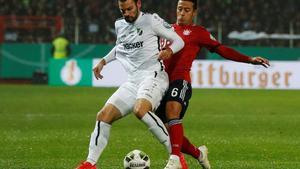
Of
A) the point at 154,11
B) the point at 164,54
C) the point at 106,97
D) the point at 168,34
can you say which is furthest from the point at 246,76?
the point at 164,54

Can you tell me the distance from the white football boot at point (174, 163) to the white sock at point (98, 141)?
0.72m

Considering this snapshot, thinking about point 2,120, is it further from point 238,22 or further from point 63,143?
point 238,22

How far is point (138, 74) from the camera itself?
8.84 metres

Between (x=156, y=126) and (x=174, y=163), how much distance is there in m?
0.43

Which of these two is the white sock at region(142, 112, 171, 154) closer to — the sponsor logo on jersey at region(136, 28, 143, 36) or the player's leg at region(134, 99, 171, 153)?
the player's leg at region(134, 99, 171, 153)

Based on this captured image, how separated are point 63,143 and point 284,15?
23.7m

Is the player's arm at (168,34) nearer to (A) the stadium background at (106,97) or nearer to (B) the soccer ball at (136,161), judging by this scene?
(B) the soccer ball at (136,161)

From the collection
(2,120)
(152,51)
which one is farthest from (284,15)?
(152,51)

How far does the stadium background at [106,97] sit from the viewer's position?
11.3m

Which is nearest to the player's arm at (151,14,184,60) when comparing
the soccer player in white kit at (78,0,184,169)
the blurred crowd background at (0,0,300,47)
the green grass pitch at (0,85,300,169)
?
the soccer player in white kit at (78,0,184,169)

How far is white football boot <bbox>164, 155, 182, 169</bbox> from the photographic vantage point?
8.59 m

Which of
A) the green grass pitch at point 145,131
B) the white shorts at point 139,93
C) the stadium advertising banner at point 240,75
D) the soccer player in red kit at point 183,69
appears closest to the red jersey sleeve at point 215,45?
the soccer player in red kit at point 183,69

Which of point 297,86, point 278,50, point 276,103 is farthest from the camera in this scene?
point 278,50

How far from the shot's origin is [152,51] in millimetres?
8898
